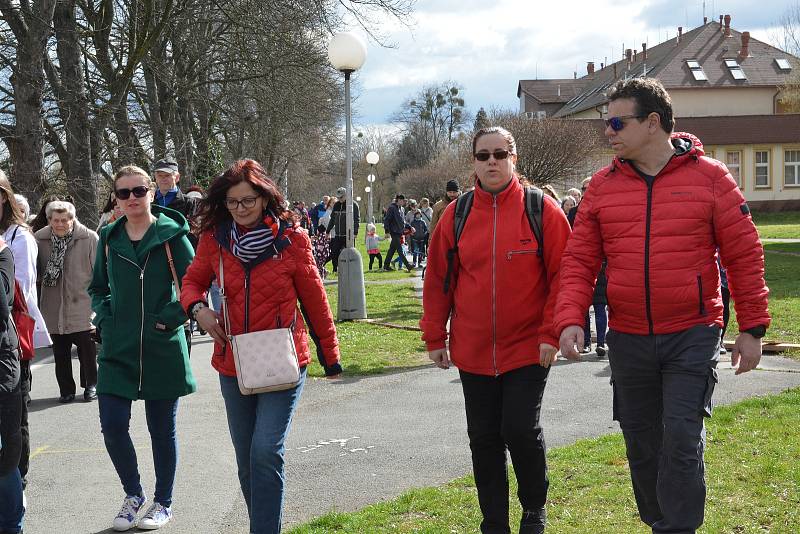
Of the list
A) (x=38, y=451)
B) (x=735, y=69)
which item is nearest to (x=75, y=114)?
(x=38, y=451)

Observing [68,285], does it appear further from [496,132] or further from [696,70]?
[696,70]

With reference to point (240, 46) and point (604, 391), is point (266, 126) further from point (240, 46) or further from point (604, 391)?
point (604, 391)

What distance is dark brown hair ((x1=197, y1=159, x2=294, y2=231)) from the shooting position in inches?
181

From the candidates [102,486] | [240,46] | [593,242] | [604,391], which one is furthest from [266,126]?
[593,242]

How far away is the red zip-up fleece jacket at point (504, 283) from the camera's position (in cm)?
454

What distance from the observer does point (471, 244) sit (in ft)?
15.2

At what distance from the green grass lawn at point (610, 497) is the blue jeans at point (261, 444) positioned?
24.0 inches

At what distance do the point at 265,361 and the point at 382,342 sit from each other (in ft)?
26.0

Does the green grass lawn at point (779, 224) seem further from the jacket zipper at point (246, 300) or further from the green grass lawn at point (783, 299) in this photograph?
the jacket zipper at point (246, 300)

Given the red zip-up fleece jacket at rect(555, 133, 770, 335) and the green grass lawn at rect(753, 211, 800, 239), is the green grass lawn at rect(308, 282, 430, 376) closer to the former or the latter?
the red zip-up fleece jacket at rect(555, 133, 770, 335)

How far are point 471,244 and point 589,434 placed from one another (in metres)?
2.96

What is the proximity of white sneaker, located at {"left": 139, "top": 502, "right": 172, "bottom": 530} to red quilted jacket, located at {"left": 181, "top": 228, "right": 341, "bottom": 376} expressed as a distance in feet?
3.81

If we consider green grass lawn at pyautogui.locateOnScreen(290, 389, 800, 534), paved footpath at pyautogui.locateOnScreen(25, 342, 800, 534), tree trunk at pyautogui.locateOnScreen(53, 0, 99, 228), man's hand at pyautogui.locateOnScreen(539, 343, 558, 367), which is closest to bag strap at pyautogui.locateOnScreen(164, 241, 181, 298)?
paved footpath at pyautogui.locateOnScreen(25, 342, 800, 534)

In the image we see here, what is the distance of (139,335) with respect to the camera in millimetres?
5273
